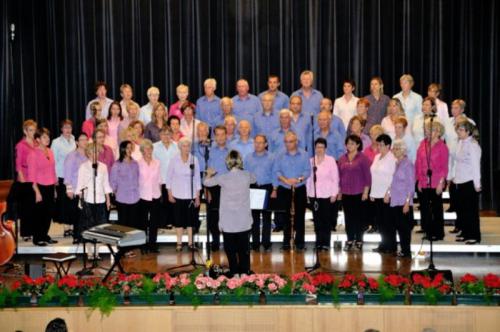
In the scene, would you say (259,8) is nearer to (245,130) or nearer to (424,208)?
(245,130)

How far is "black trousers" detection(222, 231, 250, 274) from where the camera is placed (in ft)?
27.3

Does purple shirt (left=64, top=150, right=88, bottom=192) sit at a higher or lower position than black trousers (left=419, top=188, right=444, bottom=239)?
→ higher

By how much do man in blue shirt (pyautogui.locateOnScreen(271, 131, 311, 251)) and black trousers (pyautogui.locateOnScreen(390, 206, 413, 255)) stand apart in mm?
1122

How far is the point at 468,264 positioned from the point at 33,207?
17.3ft

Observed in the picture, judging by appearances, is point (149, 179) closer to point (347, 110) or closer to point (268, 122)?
point (268, 122)

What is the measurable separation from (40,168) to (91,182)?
1027 millimetres

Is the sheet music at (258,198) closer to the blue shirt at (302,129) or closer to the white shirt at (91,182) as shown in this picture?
the white shirt at (91,182)

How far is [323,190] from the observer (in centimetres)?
1041

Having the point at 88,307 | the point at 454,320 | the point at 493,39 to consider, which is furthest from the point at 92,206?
the point at 493,39

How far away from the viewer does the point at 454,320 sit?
6.89 meters

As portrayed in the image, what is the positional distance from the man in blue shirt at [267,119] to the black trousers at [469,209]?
2496 millimetres

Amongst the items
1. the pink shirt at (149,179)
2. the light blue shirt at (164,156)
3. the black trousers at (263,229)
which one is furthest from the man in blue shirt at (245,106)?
the pink shirt at (149,179)

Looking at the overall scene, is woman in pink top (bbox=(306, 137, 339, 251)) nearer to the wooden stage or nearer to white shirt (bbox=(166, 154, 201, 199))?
white shirt (bbox=(166, 154, 201, 199))

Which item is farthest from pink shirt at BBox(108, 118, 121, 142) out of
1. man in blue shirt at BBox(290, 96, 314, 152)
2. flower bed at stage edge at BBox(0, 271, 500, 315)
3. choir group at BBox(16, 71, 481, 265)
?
flower bed at stage edge at BBox(0, 271, 500, 315)
